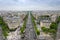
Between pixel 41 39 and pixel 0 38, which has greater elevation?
pixel 0 38

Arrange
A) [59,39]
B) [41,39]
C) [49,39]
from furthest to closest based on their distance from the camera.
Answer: [49,39]
[41,39]
[59,39]

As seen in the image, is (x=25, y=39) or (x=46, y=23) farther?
(x=46, y=23)

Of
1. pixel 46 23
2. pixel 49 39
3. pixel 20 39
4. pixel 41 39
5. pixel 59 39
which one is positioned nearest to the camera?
pixel 59 39

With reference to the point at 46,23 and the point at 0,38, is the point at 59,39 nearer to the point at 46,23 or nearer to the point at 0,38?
the point at 0,38

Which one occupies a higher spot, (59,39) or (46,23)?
(59,39)

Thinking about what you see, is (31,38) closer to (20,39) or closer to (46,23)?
(20,39)

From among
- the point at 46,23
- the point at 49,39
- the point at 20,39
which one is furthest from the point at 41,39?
the point at 46,23

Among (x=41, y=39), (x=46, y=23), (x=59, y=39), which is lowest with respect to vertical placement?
(x=46, y=23)

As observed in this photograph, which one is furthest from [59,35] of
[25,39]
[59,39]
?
[25,39]

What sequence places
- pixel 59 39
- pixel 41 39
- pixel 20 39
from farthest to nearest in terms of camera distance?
pixel 20 39 → pixel 41 39 → pixel 59 39
